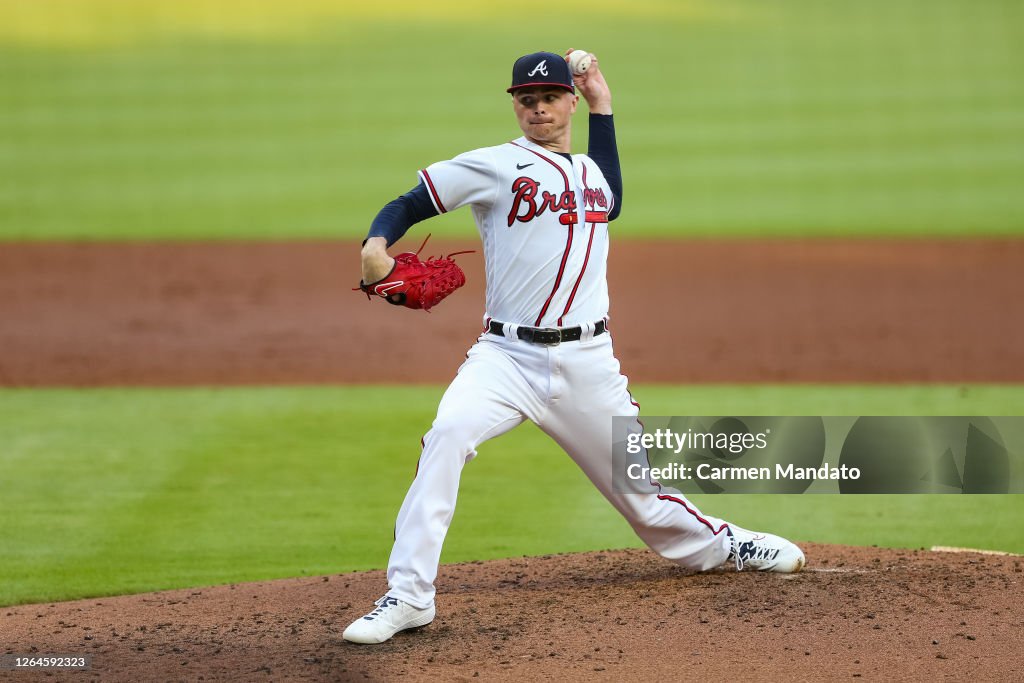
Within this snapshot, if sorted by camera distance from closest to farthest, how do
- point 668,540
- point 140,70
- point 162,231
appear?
point 668,540 → point 162,231 → point 140,70

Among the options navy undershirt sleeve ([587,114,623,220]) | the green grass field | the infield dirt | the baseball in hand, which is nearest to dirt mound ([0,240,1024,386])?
the infield dirt

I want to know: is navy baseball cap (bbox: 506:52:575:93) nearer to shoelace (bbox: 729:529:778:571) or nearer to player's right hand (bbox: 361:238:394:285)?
player's right hand (bbox: 361:238:394:285)

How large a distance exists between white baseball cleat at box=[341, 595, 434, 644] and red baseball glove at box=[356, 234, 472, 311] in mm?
979

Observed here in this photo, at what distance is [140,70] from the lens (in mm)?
27078

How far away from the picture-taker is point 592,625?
445 cm

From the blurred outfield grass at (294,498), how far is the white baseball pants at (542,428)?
1.13 m

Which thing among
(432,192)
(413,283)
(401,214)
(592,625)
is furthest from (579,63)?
(592,625)

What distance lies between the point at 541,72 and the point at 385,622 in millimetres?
A: 1937

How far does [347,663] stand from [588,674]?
75cm

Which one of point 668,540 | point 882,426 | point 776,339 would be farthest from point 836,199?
point 668,540

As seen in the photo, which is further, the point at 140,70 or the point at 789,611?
the point at 140,70

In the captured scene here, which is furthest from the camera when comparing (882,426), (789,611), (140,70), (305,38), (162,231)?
(305,38)

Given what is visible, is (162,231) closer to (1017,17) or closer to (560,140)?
(560,140)

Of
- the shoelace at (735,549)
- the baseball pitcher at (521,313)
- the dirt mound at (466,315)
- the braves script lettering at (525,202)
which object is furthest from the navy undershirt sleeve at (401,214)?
the dirt mound at (466,315)
